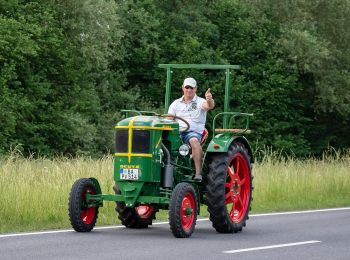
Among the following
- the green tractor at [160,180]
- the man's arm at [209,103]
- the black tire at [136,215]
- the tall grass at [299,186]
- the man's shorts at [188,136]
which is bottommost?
the tall grass at [299,186]

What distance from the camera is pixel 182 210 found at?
47.4ft

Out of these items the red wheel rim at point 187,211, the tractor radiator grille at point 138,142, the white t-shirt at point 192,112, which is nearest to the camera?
the red wheel rim at point 187,211

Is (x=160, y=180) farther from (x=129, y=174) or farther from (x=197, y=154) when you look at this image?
(x=197, y=154)

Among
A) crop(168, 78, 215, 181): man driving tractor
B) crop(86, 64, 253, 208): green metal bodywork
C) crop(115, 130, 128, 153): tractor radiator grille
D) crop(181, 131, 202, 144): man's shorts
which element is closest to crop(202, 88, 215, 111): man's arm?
crop(168, 78, 215, 181): man driving tractor

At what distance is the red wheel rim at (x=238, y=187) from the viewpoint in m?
16.2

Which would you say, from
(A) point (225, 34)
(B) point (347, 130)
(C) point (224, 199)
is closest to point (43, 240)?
(C) point (224, 199)

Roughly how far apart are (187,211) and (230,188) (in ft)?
6.09

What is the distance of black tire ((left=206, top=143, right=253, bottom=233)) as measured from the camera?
15.3 m

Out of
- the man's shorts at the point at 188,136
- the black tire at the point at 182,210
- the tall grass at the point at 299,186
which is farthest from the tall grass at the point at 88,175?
the black tire at the point at 182,210

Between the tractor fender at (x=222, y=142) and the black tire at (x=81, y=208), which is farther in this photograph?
the tractor fender at (x=222, y=142)

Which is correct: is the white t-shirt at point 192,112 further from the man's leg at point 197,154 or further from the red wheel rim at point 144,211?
the red wheel rim at point 144,211

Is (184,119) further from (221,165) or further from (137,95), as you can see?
(137,95)

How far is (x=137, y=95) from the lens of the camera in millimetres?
54312

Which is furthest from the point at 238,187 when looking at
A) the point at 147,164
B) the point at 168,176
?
the point at 147,164
